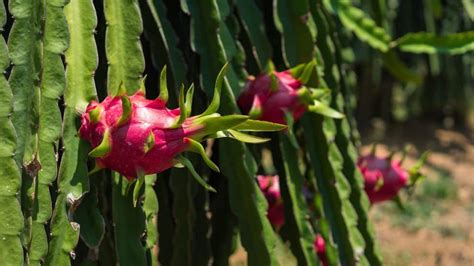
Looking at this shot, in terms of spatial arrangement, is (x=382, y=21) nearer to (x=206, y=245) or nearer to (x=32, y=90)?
(x=206, y=245)

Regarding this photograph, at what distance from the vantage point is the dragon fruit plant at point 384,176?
7.13ft

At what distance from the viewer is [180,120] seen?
52.1 inches

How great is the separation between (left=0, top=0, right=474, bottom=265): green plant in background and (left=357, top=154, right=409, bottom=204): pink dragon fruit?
9 cm

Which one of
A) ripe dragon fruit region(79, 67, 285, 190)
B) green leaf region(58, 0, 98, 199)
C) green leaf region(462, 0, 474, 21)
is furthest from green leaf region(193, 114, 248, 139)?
green leaf region(462, 0, 474, 21)

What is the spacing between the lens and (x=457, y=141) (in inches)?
263

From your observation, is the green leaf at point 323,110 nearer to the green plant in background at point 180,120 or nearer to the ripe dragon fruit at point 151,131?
the green plant in background at point 180,120

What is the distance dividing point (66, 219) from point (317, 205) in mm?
761

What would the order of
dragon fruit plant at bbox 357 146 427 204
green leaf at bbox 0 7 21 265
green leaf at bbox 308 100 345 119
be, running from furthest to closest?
dragon fruit plant at bbox 357 146 427 204 → green leaf at bbox 308 100 345 119 → green leaf at bbox 0 7 21 265

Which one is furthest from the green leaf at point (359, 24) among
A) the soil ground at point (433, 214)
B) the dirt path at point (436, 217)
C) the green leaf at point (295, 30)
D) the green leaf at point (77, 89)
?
the dirt path at point (436, 217)

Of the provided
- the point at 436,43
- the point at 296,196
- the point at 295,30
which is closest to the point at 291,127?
the point at 296,196

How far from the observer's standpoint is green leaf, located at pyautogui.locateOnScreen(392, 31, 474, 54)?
213 cm

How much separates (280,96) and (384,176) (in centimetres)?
56

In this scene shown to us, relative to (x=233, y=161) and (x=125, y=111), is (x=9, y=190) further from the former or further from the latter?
(x=233, y=161)

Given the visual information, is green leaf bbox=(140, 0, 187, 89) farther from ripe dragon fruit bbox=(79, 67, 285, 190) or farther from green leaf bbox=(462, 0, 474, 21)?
green leaf bbox=(462, 0, 474, 21)
